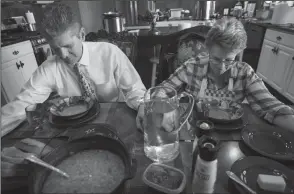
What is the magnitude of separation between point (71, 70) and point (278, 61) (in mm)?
2632

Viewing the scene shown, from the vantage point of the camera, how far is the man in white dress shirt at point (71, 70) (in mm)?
930

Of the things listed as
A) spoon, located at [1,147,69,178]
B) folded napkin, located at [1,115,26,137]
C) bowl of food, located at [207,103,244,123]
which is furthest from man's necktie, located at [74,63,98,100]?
bowl of food, located at [207,103,244,123]

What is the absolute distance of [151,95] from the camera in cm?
80

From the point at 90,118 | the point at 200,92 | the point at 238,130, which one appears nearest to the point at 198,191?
the point at 238,130

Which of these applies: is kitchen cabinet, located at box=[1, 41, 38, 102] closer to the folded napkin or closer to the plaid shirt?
the folded napkin

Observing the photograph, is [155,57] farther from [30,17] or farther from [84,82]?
[30,17]

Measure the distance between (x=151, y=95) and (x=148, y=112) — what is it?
0.49ft

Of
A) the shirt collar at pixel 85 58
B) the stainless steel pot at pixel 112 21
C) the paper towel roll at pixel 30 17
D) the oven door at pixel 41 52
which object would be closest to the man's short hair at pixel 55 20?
the shirt collar at pixel 85 58

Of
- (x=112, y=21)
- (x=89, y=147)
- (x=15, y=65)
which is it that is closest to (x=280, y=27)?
(x=112, y=21)

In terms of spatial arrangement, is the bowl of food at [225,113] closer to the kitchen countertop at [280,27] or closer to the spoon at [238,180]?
the spoon at [238,180]

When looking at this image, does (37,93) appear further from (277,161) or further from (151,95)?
(277,161)

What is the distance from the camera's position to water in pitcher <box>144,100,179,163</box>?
639mm

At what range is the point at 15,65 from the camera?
2301mm

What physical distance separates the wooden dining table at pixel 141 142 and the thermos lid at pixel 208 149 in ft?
0.46
